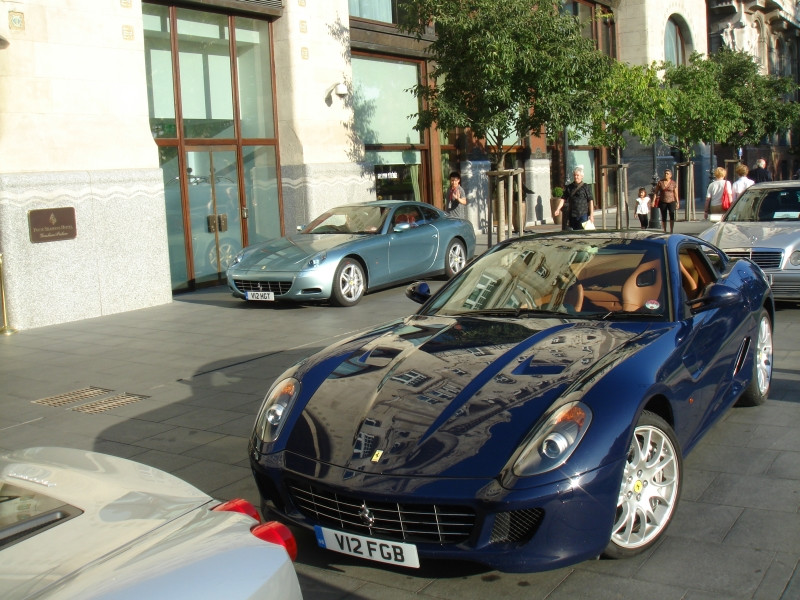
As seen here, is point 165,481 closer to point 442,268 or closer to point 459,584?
point 459,584

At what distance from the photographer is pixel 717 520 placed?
447cm

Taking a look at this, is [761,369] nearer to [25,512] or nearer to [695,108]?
[25,512]

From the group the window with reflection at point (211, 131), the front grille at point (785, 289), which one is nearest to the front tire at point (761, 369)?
the front grille at point (785, 289)

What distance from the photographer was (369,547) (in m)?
3.72

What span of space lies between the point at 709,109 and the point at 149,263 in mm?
17316

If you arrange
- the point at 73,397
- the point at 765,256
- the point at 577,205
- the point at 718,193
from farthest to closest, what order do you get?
the point at 718,193, the point at 577,205, the point at 765,256, the point at 73,397

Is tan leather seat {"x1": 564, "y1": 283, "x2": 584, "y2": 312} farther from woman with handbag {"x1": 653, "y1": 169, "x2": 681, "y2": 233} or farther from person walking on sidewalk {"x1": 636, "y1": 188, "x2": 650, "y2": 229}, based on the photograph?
person walking on sidewalk {"x1": 636, "y1": 188, "x2": 650, "y2": 229}

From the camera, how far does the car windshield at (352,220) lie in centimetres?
1371

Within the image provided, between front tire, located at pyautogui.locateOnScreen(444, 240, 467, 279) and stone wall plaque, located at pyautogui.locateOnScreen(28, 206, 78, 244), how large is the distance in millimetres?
5813

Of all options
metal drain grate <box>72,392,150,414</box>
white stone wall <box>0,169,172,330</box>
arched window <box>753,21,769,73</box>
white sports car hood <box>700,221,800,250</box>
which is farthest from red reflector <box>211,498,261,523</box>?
arched window <box>753,21,769,73</box>

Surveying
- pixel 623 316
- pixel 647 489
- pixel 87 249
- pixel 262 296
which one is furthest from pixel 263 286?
pixel 647 489

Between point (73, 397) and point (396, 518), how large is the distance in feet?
17.2

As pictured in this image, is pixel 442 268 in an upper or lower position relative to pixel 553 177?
lower

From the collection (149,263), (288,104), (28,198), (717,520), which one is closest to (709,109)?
(288,104)
